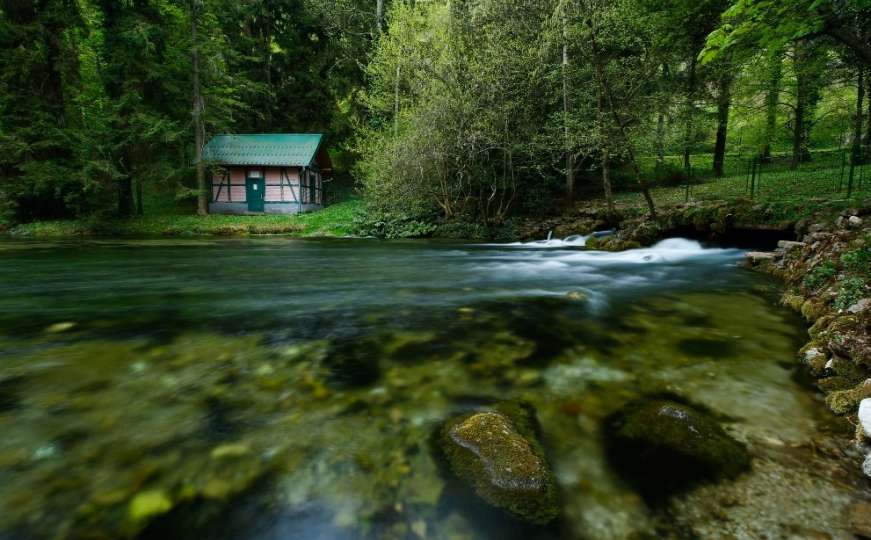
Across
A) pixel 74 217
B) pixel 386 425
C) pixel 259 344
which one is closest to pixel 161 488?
pixel 386 425

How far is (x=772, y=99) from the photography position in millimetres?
23766

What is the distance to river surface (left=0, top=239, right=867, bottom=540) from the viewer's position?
1945 mm

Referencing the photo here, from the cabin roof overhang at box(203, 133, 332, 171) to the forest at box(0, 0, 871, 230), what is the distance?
7.10 ft

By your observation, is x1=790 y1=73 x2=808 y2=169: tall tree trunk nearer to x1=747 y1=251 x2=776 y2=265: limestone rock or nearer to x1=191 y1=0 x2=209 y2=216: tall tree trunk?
x1=747 y1=251 x2=776 y2=265: limestone rock

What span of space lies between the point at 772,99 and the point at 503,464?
98.1 feet

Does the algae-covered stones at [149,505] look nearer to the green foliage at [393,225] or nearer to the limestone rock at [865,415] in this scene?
the limestone rock at [865,415]

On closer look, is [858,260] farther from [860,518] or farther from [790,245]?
[860,518]

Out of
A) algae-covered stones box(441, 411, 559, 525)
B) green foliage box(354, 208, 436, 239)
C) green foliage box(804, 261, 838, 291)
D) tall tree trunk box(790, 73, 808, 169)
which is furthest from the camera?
tall tree trunk box(790, 73, 808, 169)

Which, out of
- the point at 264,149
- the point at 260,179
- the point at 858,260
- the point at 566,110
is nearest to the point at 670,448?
the point at 858,260

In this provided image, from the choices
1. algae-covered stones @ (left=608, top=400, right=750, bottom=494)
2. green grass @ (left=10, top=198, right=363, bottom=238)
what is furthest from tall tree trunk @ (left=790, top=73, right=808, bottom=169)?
algae-covered stones @ (left=608, top=400, right=750, bottom=494)

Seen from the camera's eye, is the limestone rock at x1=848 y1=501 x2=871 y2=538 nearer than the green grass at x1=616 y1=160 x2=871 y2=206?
Yes

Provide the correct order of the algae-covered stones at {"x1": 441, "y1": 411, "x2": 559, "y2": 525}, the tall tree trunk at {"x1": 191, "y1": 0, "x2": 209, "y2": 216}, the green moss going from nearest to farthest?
the algae-covered stones at {"x1": 441, "y1": 411, "x2": 559, "y2": 525} < the green moss < the tall tree trunk at {"x1": 191, "y1": 0, "x2": 209, "y2": 216}

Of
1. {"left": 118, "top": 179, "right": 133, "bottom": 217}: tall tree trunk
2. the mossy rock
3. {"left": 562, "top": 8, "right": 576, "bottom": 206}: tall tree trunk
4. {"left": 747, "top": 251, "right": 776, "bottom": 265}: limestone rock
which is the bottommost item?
the mossy rock

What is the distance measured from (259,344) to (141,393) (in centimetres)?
117
